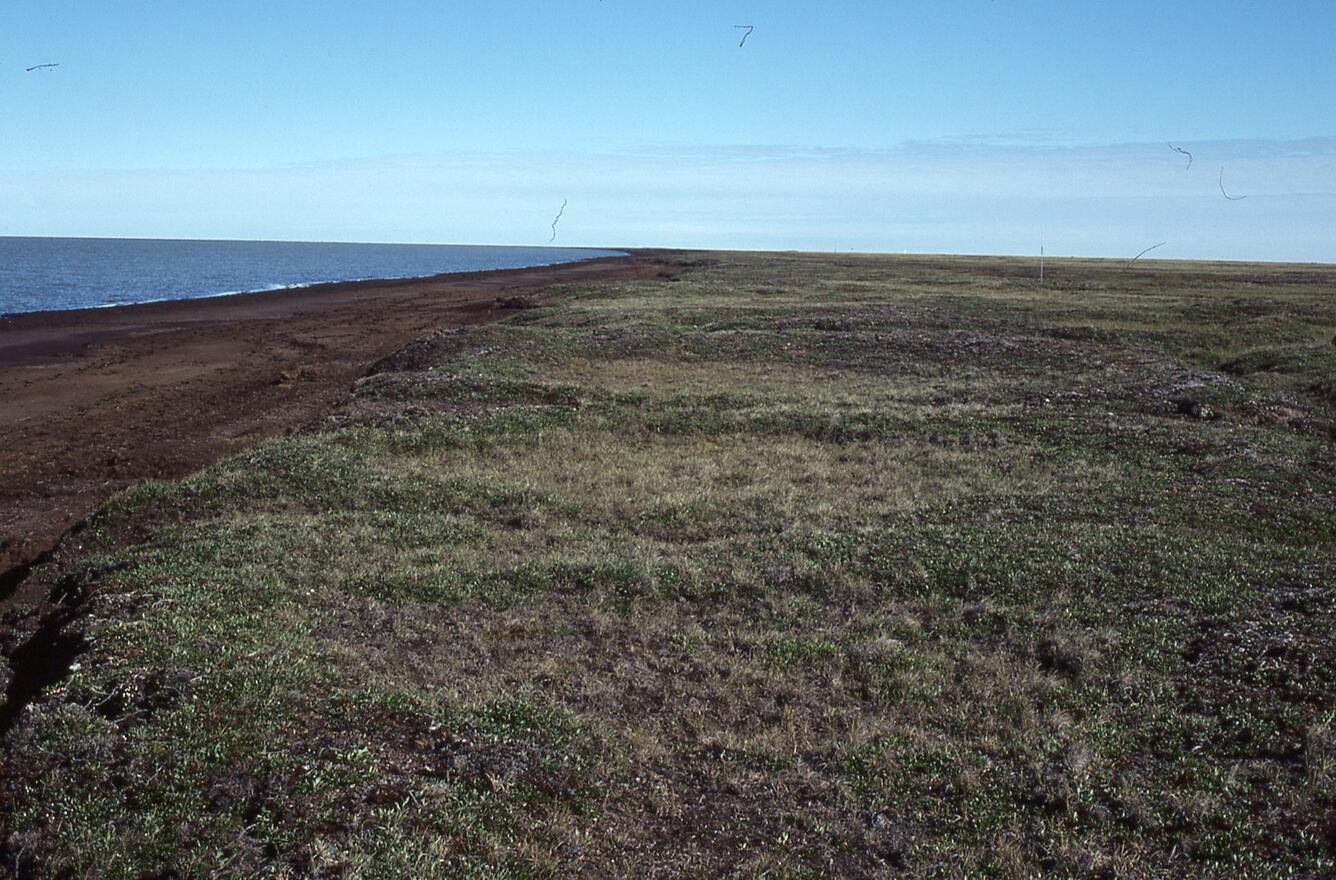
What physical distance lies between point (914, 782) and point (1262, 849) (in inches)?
107

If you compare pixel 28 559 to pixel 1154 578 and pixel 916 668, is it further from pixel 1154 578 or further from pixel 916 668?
pixel 1154 578

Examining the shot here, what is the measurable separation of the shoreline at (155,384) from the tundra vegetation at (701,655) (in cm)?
328

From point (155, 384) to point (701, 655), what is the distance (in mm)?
29444

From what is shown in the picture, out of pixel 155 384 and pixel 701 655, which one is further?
pixel 155 384

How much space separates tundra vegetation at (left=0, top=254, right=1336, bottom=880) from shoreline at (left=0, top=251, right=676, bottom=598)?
3278 millimetres

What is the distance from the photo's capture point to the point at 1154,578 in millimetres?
12977

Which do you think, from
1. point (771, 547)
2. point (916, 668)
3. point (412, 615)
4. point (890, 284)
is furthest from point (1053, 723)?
point (890, 284)

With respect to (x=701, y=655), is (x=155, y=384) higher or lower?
higher

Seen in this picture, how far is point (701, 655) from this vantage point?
35.5 feet

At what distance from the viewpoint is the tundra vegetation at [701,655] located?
7172 millimetres

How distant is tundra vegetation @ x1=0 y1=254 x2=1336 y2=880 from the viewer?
282 inches

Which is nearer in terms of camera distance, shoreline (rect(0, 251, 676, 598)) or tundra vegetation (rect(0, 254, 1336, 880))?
tundra vegetation (rect(0, 254, 1336, 880))

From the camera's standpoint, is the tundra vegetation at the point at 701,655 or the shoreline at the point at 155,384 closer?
the tundra vegetation at the point at 701,655

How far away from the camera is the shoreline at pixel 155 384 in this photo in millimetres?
19203
